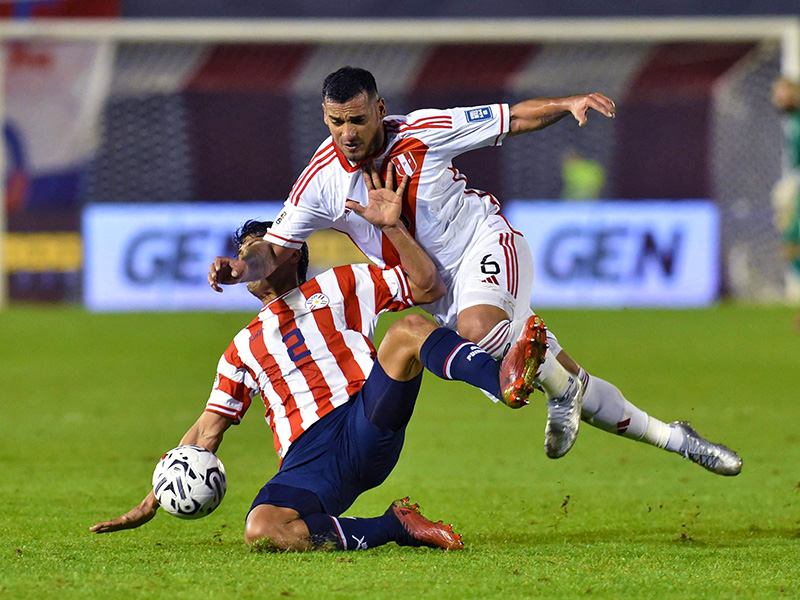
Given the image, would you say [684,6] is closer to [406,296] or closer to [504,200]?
[504,200]

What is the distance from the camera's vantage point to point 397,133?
519 cm

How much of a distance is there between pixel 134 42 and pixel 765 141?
341 inches

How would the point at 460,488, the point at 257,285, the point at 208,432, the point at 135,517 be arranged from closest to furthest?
the point at 135,517 → the point at 208,432 → the point at 257,285 → the point at 460,488

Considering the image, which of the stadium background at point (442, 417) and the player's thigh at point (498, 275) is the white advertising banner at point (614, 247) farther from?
the player's thigh at point (498, 275)

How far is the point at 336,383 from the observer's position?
4867 mm

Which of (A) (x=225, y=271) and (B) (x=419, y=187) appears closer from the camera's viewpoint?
(A) (x=225, y=271)

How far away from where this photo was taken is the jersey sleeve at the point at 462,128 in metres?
5.17

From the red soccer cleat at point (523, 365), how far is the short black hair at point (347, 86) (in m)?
1.27

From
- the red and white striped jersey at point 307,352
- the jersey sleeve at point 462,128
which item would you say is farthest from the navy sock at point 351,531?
the jersey sleeve at point 462,128

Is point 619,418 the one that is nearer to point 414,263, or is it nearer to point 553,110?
point 414,263

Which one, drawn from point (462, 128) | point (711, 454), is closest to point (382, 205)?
point (462, 128)

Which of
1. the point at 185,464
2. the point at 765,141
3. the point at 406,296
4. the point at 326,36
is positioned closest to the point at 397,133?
the point at 406,296

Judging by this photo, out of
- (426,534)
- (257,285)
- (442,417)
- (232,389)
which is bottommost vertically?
(442,417)

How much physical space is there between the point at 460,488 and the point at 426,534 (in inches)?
67.4
